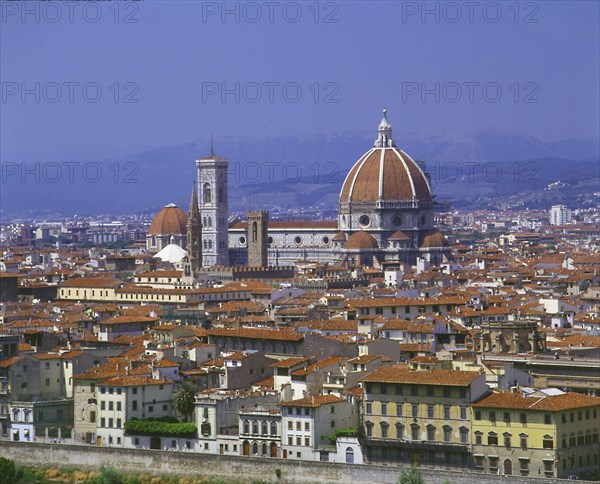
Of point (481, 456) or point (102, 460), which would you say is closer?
point (481, 456)

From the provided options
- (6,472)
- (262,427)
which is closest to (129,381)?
(262,427)

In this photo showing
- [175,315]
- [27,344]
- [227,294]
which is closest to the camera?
[27,344]

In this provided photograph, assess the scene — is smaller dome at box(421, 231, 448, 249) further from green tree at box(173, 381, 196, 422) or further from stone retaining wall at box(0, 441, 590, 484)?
stone retaining wall at box(0, 441, 590, 484)

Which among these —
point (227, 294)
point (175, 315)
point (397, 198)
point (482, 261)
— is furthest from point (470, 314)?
point (397, 198)

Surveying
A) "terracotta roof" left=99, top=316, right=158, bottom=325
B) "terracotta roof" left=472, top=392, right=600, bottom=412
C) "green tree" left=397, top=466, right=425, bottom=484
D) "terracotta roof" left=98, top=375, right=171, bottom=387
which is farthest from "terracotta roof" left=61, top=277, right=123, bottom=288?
"green tree" left=397, top=466, right=425, bottom=484

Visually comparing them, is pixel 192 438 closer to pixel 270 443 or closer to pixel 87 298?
pixel 270 443

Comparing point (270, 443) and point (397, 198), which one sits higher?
point (397, 198)

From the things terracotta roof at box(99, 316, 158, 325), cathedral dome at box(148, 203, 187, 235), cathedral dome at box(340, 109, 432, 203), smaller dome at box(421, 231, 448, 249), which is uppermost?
cathedral dome at box(340, 109, 432, 203)
